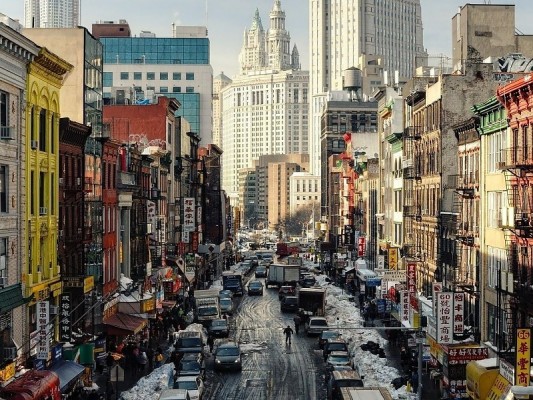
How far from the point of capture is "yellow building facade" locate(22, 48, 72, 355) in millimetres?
46562

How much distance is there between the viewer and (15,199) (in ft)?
147

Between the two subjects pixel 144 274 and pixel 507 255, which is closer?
pixel 507 255

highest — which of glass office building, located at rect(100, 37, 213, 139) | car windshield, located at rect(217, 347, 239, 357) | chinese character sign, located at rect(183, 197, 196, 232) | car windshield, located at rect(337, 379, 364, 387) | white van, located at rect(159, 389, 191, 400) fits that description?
glass office building, located at rect(100, 37, 213, 139)

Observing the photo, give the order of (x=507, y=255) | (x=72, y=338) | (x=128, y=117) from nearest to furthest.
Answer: (x=507, y=255) → (x=72, y=338) → (x=128, y=117)

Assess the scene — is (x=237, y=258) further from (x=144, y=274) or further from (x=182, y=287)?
(x=144, y=274)

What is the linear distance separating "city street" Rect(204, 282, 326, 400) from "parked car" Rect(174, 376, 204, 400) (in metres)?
2.11

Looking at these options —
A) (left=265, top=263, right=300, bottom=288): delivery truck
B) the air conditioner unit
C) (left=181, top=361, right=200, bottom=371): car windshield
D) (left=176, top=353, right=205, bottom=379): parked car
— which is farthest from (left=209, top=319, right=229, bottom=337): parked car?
(left=265, top=263, right=300, bottom=288): delivery truck

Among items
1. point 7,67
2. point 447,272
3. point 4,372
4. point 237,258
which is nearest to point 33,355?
point 4,372

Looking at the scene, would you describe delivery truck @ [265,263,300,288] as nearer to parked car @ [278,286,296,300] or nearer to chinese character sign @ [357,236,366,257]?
chinese character sign @ [357,236,366,257]

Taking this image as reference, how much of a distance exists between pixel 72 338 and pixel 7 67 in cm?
1511

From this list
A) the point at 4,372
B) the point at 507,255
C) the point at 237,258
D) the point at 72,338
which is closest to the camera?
the point at 4,372

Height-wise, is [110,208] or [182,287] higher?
[110,208]

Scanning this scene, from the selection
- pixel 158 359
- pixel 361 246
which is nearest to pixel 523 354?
pixel 158 359

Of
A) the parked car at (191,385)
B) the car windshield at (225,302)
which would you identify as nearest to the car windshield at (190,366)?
the parked car at (191,385)
